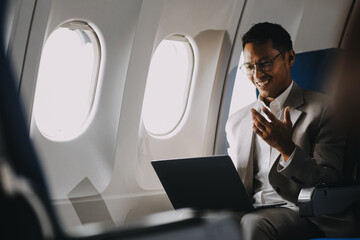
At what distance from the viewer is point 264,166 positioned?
3369 mm

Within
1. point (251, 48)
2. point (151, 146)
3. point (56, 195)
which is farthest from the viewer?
point (151, 146)

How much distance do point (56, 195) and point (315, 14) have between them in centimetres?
314

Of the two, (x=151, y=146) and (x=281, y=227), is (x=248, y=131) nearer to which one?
(x=281, y=227)

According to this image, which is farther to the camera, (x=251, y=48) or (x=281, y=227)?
(x=251, y=48)

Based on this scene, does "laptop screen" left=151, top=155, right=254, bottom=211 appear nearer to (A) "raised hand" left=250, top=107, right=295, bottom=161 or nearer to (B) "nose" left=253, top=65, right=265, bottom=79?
(A) "raised hand" left=250, top=107, right=295, bottom=161

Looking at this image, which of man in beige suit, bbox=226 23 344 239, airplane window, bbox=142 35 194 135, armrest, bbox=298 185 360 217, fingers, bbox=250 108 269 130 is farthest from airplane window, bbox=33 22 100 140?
armrest, bbox=298 185 360 217

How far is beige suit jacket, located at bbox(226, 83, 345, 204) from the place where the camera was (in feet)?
9.92

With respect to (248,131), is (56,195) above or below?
below

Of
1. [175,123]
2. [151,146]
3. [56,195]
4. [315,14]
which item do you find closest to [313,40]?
[315,14]

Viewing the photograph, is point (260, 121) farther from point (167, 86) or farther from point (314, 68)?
point (167, 86)

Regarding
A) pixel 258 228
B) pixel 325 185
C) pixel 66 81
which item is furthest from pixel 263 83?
pixel 66 81

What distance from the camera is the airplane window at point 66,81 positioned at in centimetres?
414

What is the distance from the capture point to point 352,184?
3.22 metres

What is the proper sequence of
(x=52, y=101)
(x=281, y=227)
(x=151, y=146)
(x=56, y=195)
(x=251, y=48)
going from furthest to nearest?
(x=151, y=146), (x=52, y=101), (x=56, y=195), (x=251, y=48), (x=281, y=227)
